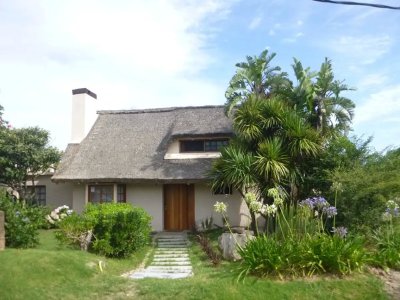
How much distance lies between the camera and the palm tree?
19359 mm

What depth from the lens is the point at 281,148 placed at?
18.1m

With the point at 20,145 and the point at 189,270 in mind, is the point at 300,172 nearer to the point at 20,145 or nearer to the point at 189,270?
the point at 189,270

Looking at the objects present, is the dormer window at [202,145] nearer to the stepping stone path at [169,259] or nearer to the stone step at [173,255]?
the stepping stone path at [169,259]

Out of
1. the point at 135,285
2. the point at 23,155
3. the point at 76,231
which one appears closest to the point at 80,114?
the point at 23,155

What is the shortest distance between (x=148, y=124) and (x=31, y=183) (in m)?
7.21

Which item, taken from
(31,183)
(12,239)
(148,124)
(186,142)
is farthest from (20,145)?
(12,239)

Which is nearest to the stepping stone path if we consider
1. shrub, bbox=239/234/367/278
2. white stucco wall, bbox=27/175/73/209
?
shrub, bbox=239/234/367/278

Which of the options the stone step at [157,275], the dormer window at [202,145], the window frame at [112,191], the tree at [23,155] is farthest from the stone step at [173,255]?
the tree at [23,155]

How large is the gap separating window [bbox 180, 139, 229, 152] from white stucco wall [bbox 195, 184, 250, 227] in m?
1.94

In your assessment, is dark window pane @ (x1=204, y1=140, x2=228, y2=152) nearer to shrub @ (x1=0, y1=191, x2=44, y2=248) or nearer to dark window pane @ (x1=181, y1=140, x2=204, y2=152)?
dark window pane @ (x1=181, y1=140, x2=204, y2=152)

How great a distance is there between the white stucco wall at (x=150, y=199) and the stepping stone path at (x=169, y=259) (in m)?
0.96

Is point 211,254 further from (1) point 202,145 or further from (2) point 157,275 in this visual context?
(1) point 202,145

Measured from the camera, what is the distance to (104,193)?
22.2 metres

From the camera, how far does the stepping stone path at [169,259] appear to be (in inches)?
492
